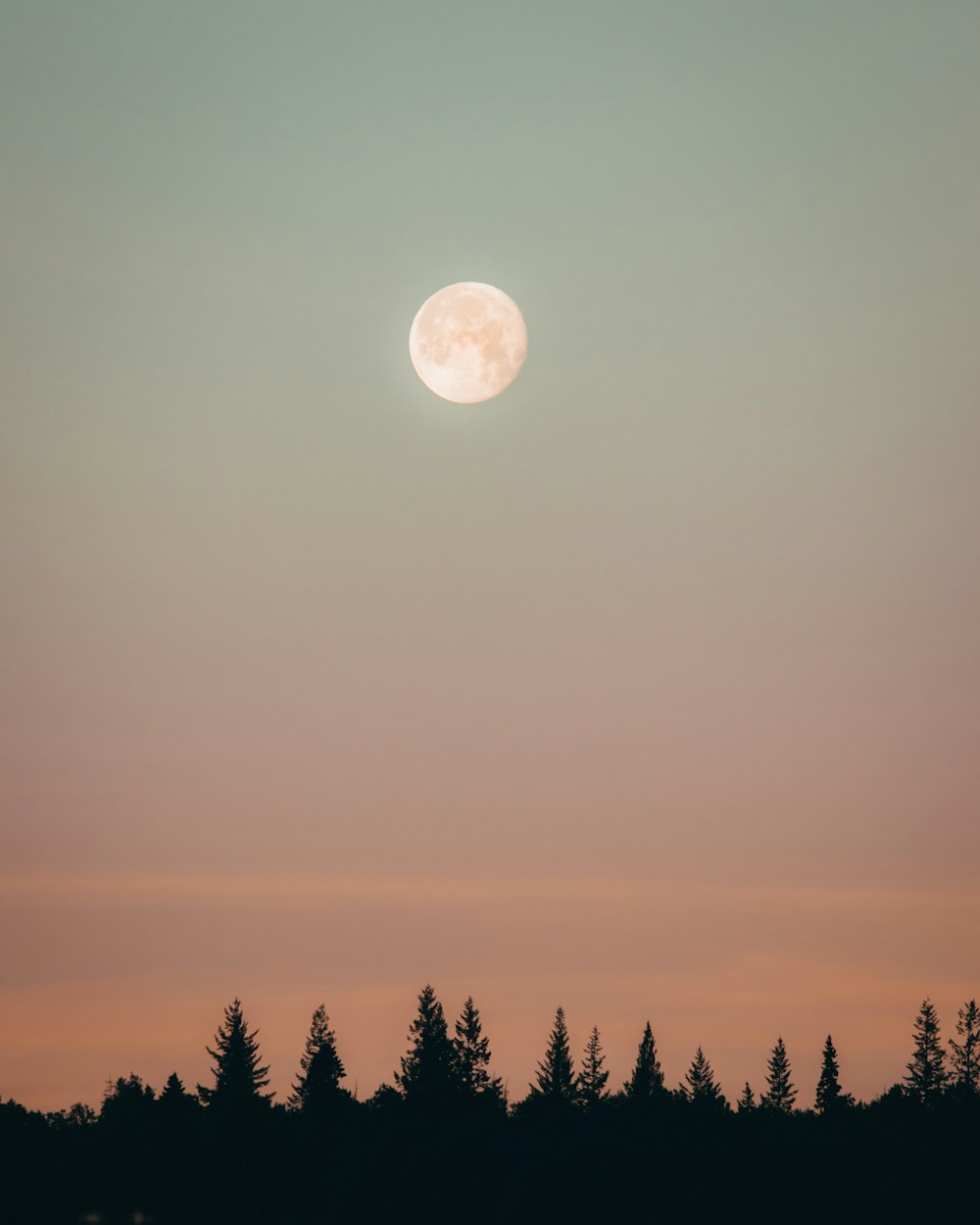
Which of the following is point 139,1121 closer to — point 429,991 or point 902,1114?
point 429,991

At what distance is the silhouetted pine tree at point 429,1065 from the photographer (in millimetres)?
151125

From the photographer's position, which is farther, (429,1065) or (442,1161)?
(429,1065)

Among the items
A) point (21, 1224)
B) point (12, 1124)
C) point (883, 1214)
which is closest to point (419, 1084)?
→ point (12, 1124)

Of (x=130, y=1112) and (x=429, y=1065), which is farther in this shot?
(x=429, y=1065)

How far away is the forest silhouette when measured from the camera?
10119cm

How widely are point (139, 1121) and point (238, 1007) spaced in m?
40.7

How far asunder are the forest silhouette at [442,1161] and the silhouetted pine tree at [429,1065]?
11.6 inches

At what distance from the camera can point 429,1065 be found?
157 m

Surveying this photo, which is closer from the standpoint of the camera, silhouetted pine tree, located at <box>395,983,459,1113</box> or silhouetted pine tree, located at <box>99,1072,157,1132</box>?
silhouetted pine tree, located at <box>99,1072,157,1132</box>

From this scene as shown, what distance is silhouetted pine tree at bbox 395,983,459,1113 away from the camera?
151 meters

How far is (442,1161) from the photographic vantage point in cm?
11488

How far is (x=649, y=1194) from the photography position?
382 feet

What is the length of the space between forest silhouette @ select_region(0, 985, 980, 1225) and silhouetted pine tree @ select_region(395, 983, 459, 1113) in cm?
30

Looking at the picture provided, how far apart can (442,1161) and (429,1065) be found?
139 feet
